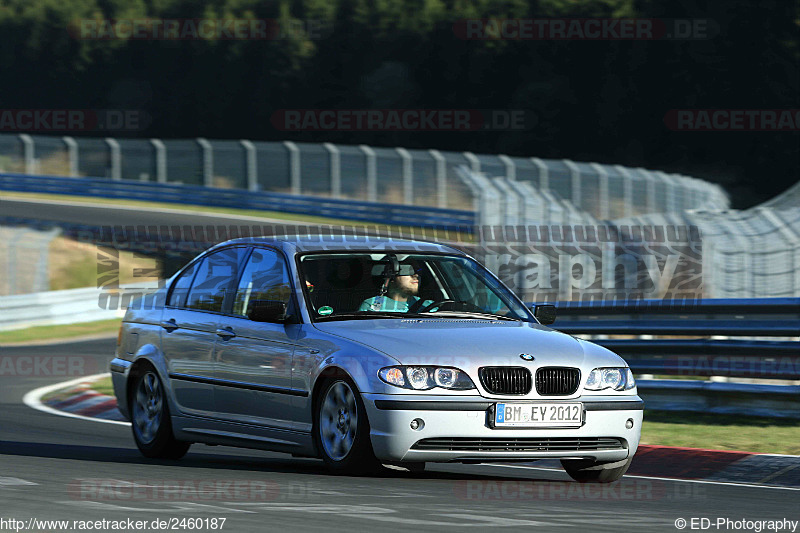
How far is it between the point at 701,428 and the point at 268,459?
4.02 meters

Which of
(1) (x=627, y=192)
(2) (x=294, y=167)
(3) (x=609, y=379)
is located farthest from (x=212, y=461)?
(2) (x=294, y=167)

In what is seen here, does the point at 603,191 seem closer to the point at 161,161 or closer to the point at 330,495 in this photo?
the point at 161,161

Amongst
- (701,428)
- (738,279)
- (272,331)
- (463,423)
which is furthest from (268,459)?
(738,279)

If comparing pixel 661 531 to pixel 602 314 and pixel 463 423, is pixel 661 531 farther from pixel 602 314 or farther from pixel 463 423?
pixel 602 314

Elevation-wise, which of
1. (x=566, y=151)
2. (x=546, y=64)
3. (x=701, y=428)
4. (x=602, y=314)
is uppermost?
(x=546, y=64)

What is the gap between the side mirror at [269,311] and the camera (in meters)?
8.95

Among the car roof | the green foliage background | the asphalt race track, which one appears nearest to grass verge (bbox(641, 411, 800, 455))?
the asphalt race track

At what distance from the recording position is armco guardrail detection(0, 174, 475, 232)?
36.2 m

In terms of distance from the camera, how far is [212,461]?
10.1 m

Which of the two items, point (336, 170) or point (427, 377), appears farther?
point (336, 170)

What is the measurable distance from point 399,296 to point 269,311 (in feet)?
3.10

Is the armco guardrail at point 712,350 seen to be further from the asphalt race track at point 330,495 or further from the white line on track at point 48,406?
the white line on track at point 48,406

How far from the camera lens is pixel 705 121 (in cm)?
5919

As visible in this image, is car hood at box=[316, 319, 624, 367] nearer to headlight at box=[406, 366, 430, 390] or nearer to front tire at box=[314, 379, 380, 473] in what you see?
headlight at box=[406, 366, 430, 390]
